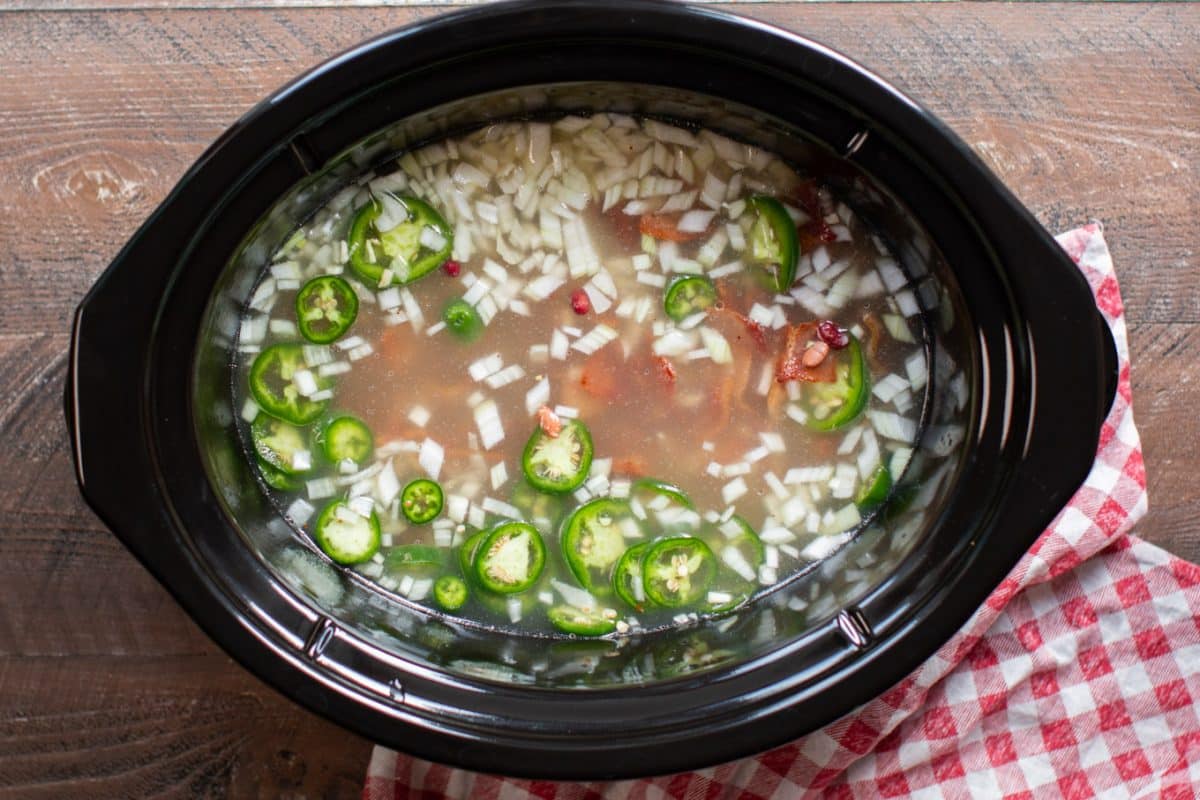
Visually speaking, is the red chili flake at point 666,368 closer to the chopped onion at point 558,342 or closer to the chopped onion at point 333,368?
the chopped onion at point 558,342

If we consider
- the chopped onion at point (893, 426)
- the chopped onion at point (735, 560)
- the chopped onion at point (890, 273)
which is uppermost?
the chopped onion at point (890, 273)

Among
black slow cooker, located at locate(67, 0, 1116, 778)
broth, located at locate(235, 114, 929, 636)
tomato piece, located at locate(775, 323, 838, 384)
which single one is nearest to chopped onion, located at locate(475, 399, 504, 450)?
broth, located at locate(235, 114, 929, 636)

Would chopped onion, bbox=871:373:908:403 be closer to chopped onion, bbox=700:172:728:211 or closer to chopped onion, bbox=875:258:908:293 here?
chopped onion, bbox=875:258:908:293

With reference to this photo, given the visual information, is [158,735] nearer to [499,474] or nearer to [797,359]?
[499,474]

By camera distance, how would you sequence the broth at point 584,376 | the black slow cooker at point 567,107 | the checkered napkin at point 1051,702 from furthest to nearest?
1. the checkered napkin at point 1051,702
2. the broth at point 584,376
3. the black slow cooker at point 567,107

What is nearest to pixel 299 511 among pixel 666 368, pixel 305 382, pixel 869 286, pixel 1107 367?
pixel 305 382

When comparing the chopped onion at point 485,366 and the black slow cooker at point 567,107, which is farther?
the chopped onion at point 485,366

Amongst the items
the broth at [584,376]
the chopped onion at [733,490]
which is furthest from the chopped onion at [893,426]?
the chopped onion at [733,490]

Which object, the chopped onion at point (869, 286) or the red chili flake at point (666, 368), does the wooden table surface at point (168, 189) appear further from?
the red chili flake at point (666, 368)

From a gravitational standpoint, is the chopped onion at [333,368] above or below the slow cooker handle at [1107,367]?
below

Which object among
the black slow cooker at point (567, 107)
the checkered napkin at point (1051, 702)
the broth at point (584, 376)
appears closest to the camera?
the black slow cooker at point (567, 107)
